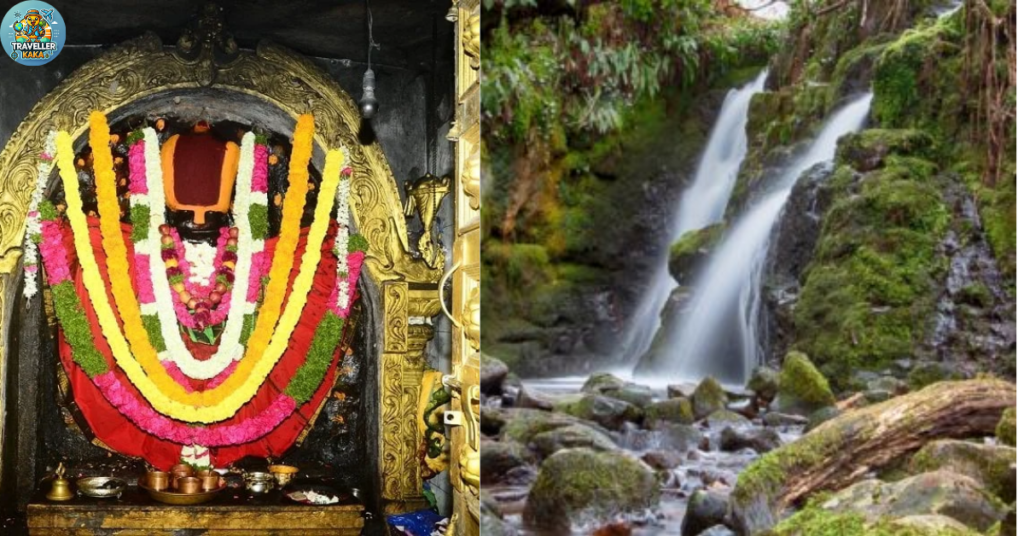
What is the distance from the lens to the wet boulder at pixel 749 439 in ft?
9.18

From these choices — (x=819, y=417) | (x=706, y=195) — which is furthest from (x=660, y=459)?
(x=706, y=195)

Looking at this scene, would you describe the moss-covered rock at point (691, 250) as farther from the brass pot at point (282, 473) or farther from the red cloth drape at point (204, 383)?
the brass pot at point (282, 473)

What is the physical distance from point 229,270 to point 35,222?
2.76 feet

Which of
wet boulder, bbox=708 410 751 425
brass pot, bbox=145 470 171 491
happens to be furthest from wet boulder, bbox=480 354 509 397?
brass pot, bbox=145 470 171 491

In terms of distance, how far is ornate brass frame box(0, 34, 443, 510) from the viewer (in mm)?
4594

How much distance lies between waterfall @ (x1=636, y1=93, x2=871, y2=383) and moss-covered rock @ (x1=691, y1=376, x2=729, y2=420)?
3 centimetres

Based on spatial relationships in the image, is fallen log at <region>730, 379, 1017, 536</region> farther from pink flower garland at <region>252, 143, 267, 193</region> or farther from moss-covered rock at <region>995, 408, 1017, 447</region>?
pink flower garland at <region>252, 143, 267, 193</region>

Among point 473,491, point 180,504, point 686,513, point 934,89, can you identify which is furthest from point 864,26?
point 180,504

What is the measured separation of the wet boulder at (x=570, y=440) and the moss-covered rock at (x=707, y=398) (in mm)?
251

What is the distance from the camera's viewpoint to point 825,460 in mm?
2834

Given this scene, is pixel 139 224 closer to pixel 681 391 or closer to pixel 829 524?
pixel 681 391

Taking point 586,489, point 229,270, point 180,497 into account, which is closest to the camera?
point 586,489

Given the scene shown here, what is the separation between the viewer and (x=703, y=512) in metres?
2.77

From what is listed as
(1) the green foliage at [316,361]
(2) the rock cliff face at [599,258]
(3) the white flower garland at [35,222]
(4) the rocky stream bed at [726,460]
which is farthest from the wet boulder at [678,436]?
(3) the white flower garland at [35,222]
